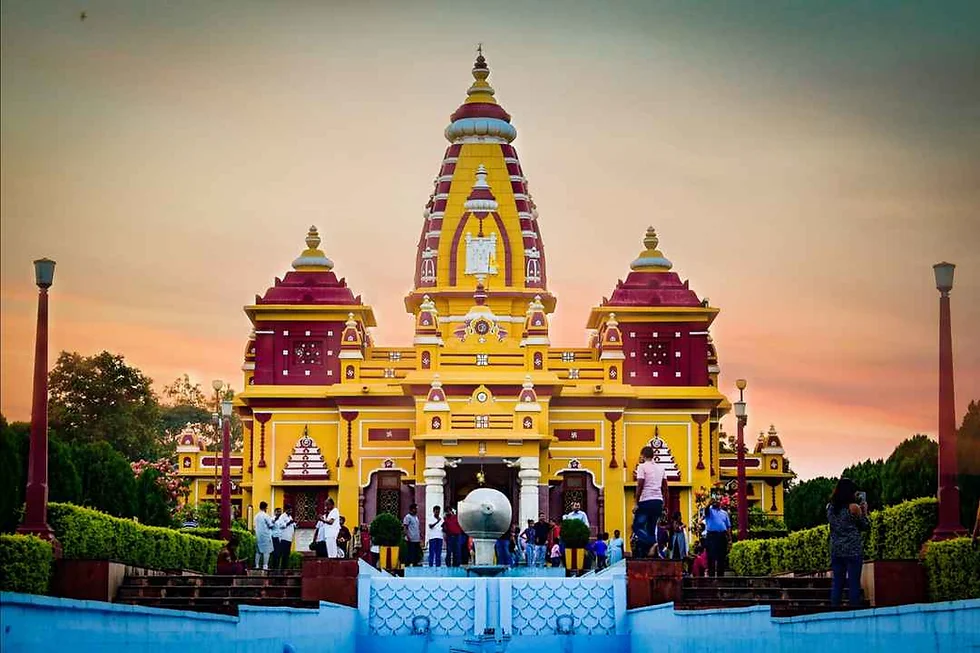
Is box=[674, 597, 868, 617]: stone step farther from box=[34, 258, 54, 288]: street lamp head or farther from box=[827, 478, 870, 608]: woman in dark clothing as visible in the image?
box=[34, 258, 54, 288]: street lamp head

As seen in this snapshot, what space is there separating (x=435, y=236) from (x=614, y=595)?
35.2 m

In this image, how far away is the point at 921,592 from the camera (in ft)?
74.8

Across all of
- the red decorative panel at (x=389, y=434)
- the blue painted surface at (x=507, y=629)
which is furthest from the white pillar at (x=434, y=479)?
the blue painted surface at (x=507, y=629)

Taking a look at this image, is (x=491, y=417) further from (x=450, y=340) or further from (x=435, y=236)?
(x=435, y=236)

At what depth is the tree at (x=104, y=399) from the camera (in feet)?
208

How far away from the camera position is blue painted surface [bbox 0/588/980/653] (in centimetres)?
1438

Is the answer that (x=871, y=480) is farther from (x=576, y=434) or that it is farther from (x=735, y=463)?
(x=735, y=463)

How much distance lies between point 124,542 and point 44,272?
5809mm

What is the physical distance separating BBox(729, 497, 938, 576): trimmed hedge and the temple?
18.8m

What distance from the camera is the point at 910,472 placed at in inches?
1251

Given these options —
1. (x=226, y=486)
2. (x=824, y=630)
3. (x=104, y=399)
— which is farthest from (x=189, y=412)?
(x=824, y=630)

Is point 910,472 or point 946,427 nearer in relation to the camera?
point 946,427

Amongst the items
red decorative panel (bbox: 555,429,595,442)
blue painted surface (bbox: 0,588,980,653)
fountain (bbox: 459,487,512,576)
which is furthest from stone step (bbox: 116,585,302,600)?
red decorative panel (bbox: 555,429,595,442)

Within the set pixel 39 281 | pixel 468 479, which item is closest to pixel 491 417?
pixel 468 479
